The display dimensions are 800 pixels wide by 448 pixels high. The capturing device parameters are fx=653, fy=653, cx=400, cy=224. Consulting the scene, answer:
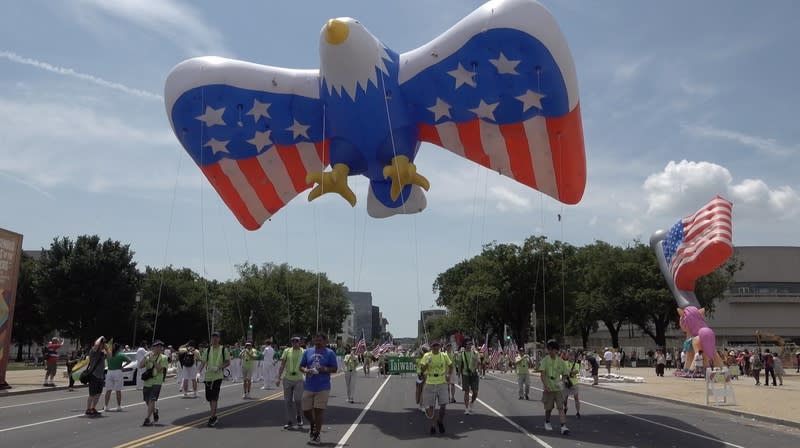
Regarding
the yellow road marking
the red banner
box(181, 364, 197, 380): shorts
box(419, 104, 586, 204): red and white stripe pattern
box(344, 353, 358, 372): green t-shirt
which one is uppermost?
box(419, 104, 586, 204): red and white stripe pattern

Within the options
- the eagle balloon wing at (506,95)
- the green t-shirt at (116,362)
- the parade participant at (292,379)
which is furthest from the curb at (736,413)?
the green t-shirt at (116,362)

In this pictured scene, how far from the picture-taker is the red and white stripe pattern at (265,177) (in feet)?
51.9

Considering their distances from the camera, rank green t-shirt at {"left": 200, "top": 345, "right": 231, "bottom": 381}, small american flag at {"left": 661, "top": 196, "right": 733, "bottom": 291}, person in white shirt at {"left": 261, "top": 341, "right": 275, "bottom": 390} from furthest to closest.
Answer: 1. small american flag at {"left": 661, "top": 196, "right": 733, "bottom": 291}
2. person in white shirt at {"left": 261, "top": 341, "right": 275, "bottom": 390}
3. green t-shirt at {"left": 200, "top": 345, "right": 231, "bottom": 381}

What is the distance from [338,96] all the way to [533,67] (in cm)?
407

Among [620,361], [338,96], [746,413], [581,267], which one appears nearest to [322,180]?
[338,96]

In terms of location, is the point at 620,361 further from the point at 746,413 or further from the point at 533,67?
the point at 533,67

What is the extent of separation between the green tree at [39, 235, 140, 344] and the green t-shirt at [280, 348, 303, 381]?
4539 centimetres

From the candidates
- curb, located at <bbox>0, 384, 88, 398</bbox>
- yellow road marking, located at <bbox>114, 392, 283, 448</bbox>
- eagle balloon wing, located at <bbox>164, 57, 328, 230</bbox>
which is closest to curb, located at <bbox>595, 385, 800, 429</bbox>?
eagle balloon wing, located at <bbox>164, 57, 328, 230</bbox>

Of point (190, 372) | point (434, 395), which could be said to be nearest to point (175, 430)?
point (434, 395)

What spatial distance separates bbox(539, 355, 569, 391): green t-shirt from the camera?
12.3 m

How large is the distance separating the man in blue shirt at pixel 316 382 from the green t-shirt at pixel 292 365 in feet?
4.24

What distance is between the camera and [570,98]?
13.2 metres

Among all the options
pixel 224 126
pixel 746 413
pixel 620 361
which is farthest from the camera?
pixel 620 361

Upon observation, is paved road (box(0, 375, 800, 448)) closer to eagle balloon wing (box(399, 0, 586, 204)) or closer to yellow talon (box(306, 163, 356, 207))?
yellow talon (box(306, 163, 356, 207))
